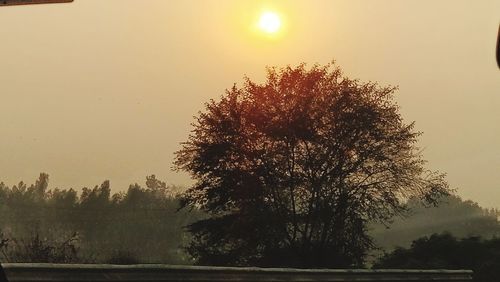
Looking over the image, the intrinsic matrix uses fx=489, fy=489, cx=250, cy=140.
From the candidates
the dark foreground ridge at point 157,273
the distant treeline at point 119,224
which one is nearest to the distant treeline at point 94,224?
the distant treeline at point 119,224

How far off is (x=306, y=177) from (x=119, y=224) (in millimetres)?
14985

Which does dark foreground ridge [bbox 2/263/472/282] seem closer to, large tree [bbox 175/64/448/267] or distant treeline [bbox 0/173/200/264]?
large tree [bbox 175/64/448/267]

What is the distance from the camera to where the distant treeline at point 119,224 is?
23375 mm

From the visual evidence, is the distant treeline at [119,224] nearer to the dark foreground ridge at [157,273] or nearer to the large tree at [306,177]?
the large tree at [306,177]

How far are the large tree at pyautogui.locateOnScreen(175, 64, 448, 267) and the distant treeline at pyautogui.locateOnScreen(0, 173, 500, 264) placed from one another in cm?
137

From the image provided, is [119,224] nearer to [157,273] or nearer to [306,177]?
[306,177]

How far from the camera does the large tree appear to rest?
22.3 metres

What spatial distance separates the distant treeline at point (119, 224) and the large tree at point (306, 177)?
4.49 ft

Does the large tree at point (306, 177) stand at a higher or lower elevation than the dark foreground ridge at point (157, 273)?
higher

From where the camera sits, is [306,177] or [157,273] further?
[306,177]

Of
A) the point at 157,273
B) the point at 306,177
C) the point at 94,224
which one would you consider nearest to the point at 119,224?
the point at 94,224

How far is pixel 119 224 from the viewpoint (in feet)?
105

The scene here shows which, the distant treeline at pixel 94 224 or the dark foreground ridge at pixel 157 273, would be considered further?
the distant treeline at pixel 94 224

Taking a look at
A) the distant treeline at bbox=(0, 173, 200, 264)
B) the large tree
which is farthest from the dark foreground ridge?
the distant treeline at bbox=(0, 173, 200, 264)
